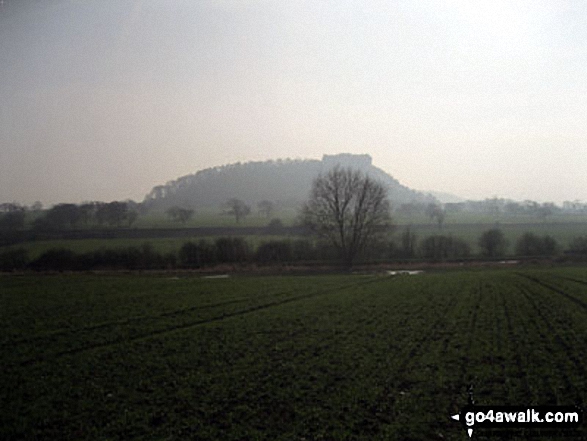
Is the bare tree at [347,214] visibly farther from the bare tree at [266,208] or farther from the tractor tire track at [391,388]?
the bare tree at [266,208]

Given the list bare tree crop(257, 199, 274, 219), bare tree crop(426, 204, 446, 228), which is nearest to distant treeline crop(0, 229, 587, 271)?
bare tree crop(426, 204, 446, 228)

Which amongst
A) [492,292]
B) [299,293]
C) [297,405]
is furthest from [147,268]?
[297,405]

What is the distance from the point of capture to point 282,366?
52.2ft

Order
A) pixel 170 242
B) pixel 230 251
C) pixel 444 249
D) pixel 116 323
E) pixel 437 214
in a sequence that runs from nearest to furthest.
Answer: pixel 116 323 → pixel 230 251 → pixel 444 249 → pixel 170 242 → pixel 437 214

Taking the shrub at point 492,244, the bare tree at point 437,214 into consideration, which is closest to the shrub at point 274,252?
the shrub at point 492,244

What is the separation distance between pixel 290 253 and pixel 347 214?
11701 millimetres

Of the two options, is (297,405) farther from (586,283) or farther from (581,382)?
(586,283)

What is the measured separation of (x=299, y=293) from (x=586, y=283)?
24.9 m

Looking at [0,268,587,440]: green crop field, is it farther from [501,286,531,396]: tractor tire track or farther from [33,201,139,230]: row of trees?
[33,201,139,230]: row of trees

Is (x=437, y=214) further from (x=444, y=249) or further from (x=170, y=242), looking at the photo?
(x=170, y=242)

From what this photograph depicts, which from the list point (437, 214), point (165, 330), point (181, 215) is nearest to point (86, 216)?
point (181, 215)

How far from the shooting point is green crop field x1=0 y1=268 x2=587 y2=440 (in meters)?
11.1

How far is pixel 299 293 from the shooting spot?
37.1 metres

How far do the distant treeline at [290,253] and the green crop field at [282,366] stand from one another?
129ft
